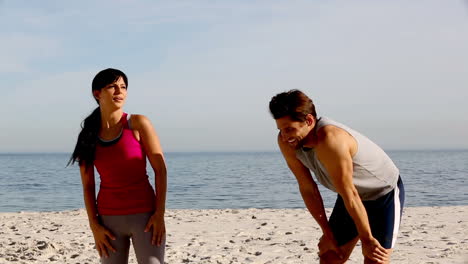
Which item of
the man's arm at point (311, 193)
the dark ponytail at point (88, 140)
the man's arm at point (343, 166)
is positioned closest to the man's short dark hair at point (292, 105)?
the man's arm at point (343, 166)

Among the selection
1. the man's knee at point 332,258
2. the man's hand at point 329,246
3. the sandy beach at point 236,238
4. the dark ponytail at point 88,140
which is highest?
the dark ponytail at point 88,140

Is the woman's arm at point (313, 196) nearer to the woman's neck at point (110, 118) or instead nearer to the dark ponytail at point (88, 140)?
the woman's neck at point (110, 118)

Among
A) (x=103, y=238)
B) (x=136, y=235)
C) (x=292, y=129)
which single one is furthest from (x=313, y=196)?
(x=103, y=238)

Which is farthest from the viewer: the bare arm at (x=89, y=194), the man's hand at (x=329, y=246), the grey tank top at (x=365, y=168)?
the man's hand at (x=329, y=246)

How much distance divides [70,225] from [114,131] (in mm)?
6472

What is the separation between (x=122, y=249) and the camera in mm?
3201

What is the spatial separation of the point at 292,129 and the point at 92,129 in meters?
1.23

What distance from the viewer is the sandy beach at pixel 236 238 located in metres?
6.20

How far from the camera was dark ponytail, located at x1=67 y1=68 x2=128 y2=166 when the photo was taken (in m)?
3.08

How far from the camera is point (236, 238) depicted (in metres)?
7.46

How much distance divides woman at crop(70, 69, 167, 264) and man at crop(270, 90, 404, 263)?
79 cm

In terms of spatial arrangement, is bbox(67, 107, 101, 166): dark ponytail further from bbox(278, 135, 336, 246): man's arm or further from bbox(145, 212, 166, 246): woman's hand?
bbox(278, 135, 336, 246): man's arm

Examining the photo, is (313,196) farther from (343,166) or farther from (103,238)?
(103,238)

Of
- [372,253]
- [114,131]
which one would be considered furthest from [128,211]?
[372,253]
